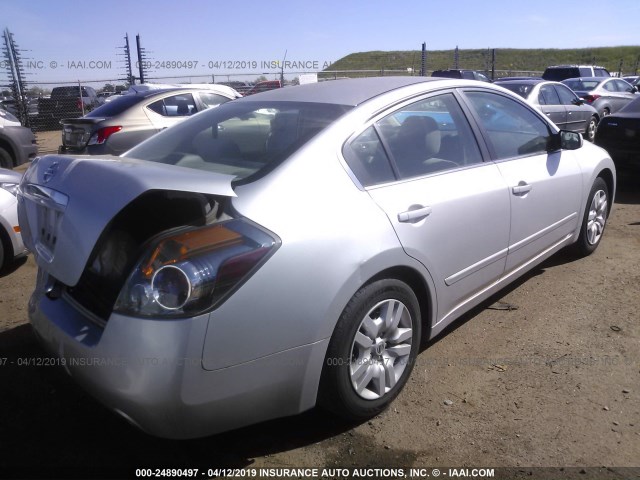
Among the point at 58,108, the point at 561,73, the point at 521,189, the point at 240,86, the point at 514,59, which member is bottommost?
the point at 521,189

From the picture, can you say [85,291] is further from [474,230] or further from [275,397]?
[474,230]

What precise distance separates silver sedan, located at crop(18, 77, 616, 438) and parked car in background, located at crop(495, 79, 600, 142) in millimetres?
7726

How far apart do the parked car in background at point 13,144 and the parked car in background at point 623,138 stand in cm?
883

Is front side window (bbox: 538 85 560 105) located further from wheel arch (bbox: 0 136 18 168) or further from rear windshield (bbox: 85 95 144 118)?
wheel arch (bbox: 0 136 18 168)

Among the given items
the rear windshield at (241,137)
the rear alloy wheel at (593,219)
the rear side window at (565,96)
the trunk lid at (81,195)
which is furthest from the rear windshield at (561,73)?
the trunk lid at (81,195)

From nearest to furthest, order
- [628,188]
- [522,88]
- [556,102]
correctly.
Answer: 1. [628,188]
2. [522,88]
3. [556,102]

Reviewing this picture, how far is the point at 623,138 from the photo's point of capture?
7523 millimetres

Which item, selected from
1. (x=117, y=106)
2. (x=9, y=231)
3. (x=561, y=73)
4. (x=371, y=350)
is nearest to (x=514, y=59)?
(x=561, y=73)

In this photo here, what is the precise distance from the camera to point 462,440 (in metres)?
2.52

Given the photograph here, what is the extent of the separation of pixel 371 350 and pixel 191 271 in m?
A: 1.03

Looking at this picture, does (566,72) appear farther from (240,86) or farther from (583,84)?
(240,86)

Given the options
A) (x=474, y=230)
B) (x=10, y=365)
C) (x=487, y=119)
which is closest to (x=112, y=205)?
(x=10, y=365)

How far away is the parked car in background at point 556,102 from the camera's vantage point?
10.3 meters

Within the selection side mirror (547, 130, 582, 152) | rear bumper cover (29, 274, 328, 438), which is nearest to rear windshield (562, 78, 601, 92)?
side mirror (547, 130, 582, 152)
